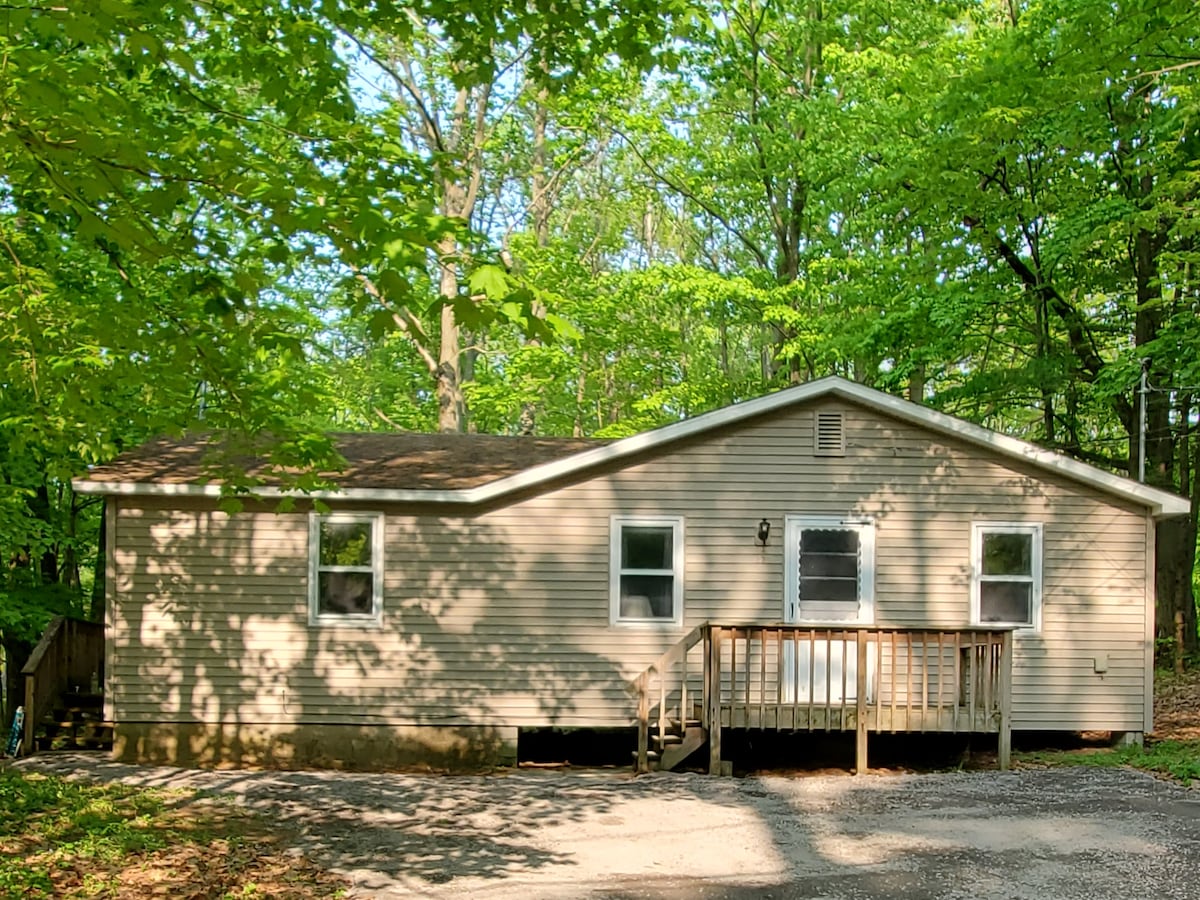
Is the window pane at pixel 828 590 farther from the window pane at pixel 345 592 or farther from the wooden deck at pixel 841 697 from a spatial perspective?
the window pane at pixel 345 592

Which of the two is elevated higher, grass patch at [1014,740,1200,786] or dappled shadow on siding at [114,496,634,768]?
dappled shadow on siding at [114,496,634,768]

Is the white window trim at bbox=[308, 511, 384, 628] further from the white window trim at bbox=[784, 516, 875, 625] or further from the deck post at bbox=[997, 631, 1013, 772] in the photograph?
the deck post at bbox=[997, 631, 1013, 772]

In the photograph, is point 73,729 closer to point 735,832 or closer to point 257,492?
point 257,492

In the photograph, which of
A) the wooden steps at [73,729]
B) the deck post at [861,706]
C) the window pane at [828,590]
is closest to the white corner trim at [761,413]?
the window pane at [828,590]

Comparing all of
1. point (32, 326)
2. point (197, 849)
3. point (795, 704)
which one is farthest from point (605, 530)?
point (32, 326)

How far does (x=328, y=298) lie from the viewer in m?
27.2

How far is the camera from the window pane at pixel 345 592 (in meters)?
12.8

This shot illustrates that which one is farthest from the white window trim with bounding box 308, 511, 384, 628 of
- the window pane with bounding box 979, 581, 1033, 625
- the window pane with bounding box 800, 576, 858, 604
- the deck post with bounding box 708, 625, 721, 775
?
the window pane with bounding box 979, 581, 1033, 625

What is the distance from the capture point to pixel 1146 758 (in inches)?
460

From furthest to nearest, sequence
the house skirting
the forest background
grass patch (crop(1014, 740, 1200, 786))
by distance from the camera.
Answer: the house skirting → grass patch (crop(1014, 740, 1200, 786)) → the forest background

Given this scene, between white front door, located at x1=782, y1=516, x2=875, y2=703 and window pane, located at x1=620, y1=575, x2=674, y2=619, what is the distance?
1.32 meters

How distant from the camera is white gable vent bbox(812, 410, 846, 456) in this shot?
12.8 metres

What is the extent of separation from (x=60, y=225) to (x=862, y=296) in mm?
13578

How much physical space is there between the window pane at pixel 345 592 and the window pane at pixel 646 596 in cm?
285
